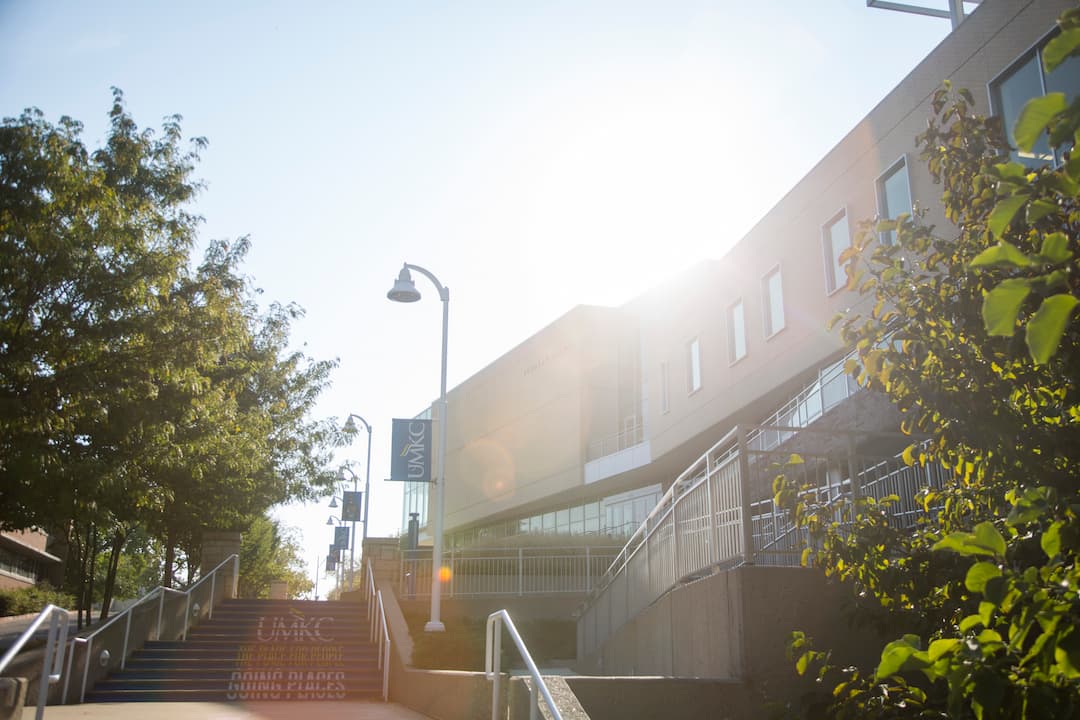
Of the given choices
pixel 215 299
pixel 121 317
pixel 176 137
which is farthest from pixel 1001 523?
pixel 176 137

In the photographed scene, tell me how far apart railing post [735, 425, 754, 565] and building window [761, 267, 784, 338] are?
12167mm

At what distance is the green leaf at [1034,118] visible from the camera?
2.19 metres

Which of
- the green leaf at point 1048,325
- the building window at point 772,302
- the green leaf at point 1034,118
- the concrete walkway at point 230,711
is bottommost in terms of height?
the concrete walkway at point 230,711

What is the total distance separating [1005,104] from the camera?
13.4 meters

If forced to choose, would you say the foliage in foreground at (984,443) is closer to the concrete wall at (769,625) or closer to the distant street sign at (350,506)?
the concrete wall at (769,625)

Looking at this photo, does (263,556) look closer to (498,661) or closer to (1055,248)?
(498,661)

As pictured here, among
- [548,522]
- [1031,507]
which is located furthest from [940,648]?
[548,522]

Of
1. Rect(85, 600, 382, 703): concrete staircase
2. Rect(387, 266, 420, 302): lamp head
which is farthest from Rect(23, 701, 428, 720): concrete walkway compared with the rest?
Rect(387, 266, 420, 302): lamp head

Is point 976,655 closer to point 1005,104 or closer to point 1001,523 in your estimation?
point 1001,523

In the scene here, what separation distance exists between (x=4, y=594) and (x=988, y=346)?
44.9 meters

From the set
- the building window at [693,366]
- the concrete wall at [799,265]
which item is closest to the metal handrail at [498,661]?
the concrete wall at [799,265]

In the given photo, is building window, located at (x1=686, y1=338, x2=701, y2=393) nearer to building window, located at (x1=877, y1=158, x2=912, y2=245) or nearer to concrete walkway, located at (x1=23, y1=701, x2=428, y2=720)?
building window, located at (x1=877, y1=158, x2=912, y2=245)

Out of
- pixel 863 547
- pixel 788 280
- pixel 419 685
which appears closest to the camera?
pixel 863 547

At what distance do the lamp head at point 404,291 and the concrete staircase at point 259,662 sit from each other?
6950mm
